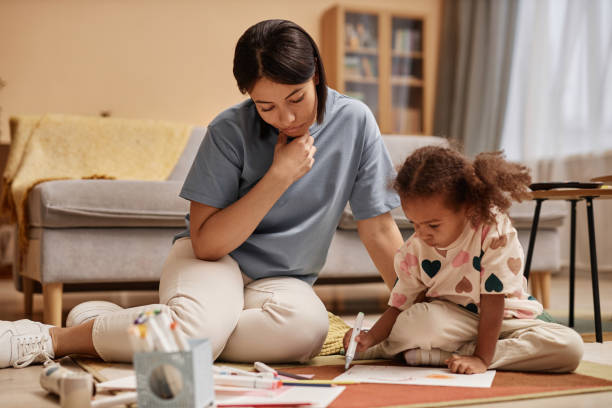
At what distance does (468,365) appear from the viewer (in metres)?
1.05

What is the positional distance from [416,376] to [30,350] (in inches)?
28.9

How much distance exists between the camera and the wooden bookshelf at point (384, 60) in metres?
4.11

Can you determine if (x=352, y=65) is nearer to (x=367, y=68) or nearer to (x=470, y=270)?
(x=367, y=68)

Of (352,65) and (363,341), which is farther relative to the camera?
(352,65)

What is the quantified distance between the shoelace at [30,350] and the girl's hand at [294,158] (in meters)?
0.57

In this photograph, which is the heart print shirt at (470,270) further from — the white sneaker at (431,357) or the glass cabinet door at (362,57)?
the glass cabinet door at (362,57)

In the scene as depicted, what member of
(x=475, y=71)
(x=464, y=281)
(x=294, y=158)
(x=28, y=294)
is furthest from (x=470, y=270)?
(x=475, y=71)

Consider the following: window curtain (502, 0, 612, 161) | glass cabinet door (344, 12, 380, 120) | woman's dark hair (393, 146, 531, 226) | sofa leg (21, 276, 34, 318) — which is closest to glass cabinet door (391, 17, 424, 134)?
glass cabinet door (344, 12, 380, 120)

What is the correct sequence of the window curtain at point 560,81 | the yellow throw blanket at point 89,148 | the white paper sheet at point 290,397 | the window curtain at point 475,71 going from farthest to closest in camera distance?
the window curtain at point 475,71 < the window curtain at point 560,81 < the yellow throw blanket at point 89,148 < the white paper sheet at point 290,397

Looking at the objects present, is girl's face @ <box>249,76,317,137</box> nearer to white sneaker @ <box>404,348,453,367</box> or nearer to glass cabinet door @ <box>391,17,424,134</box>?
white sneaker @ <box>404,348,453,367</box>

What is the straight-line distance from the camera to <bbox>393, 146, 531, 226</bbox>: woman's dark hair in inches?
40.1

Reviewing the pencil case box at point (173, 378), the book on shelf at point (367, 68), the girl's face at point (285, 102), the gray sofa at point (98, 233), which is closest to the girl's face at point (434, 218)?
the girl's face at point (285, 102)

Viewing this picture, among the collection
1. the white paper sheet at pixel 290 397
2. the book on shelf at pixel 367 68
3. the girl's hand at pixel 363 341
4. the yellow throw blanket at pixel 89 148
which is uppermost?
the book on shelf at pixel 367 68

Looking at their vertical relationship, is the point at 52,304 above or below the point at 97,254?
below
